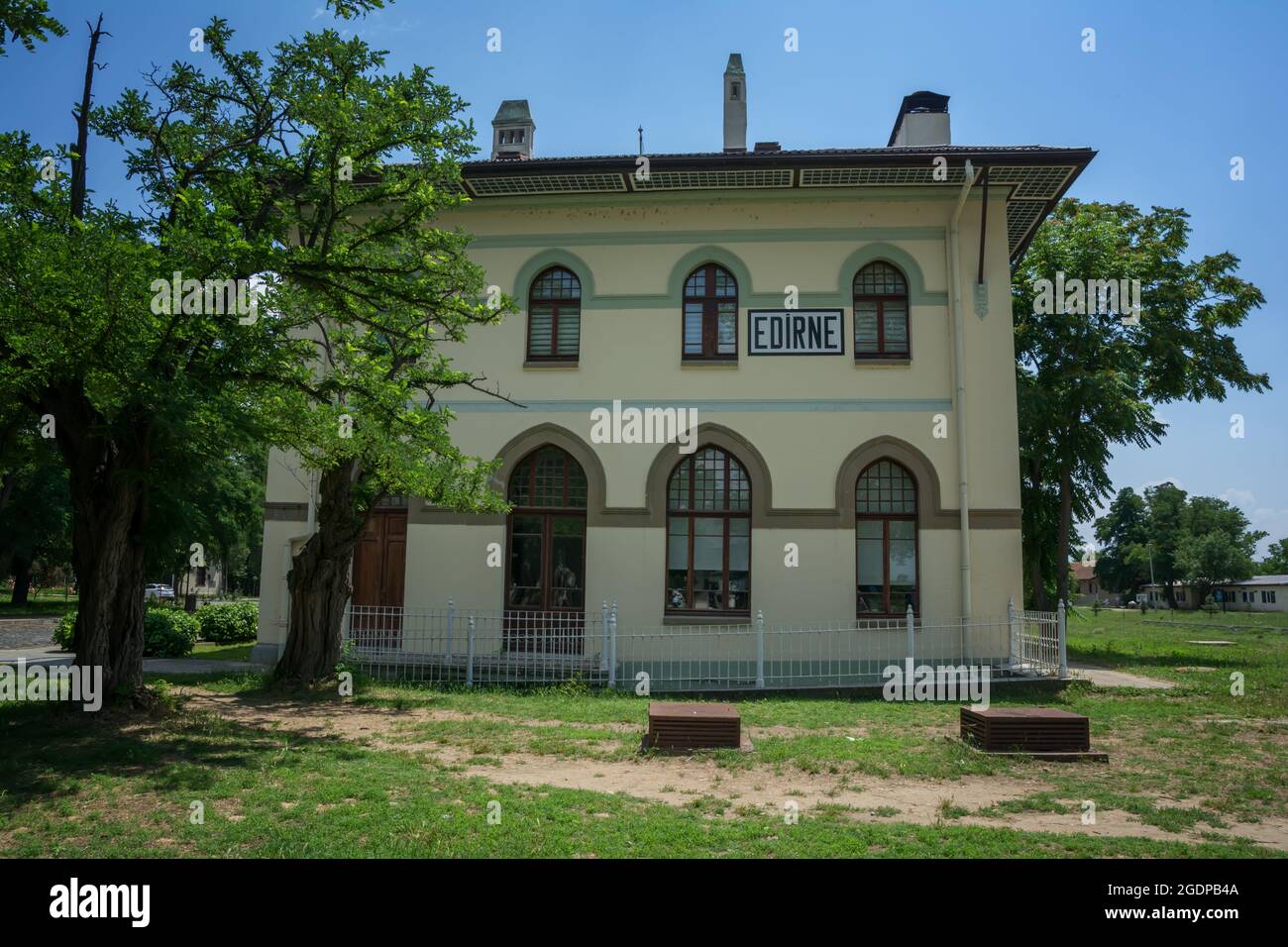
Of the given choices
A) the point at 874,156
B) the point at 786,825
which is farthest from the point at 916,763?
the point at 874,156

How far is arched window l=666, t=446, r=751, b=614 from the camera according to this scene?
573 inches

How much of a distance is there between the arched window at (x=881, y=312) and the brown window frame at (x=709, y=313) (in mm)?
2152

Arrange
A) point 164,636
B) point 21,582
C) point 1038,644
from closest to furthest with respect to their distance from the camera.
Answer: point 1038,644
point 164,636
point 21,582

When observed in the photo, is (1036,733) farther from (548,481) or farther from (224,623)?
(224,623)

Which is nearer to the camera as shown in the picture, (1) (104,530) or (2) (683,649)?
(1) (104,530)

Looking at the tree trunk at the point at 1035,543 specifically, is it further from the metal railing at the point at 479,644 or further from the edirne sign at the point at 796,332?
the metal railing at the point at 479,644

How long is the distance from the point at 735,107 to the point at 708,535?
334 inches

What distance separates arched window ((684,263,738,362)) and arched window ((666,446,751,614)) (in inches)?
Answer: 71.7

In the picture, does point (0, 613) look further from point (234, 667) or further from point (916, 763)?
point (916, 763)

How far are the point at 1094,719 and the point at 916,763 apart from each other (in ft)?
12.7

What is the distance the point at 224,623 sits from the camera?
63.8ft

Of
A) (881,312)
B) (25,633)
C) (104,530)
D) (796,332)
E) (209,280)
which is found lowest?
(25,633)

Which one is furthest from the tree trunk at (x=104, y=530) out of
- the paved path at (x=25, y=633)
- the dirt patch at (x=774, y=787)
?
the paved path at (x=25, y=633)

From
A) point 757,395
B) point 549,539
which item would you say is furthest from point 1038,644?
point 549,539
